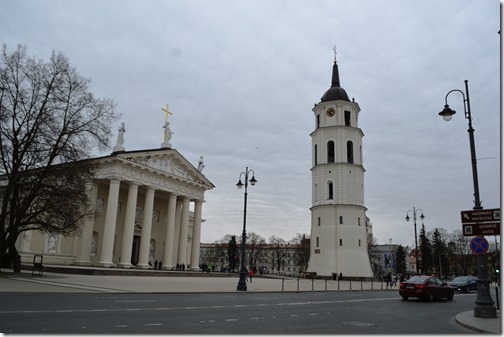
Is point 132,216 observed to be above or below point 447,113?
below

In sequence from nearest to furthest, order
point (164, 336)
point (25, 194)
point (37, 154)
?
point (164, 336), point (37, 154), point (25, 194)

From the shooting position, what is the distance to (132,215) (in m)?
47.2

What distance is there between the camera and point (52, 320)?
10914 millimetres

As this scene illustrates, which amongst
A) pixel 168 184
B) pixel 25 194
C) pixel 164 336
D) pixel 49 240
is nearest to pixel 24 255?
pixel 49 240

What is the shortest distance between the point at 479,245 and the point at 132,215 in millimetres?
38594

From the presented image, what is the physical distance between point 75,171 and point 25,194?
4367 mm

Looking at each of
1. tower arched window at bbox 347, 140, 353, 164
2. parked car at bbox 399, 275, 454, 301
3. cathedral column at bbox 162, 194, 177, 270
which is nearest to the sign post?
parked car at bbox 399, 275, 454, 301

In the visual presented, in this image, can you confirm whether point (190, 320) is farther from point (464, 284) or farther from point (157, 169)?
point (157, 169)

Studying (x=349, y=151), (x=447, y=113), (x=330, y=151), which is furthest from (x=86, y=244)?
(x=447, y=113)

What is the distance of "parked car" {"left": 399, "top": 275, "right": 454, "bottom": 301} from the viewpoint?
24.5 metres

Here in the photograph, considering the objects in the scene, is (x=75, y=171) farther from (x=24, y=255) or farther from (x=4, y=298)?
(x=24, y=255)

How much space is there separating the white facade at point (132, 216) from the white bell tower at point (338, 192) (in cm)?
1683

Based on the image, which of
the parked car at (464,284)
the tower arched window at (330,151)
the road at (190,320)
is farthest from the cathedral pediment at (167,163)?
the road at (190,320)

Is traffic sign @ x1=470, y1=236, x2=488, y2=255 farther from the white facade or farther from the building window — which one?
the building window
